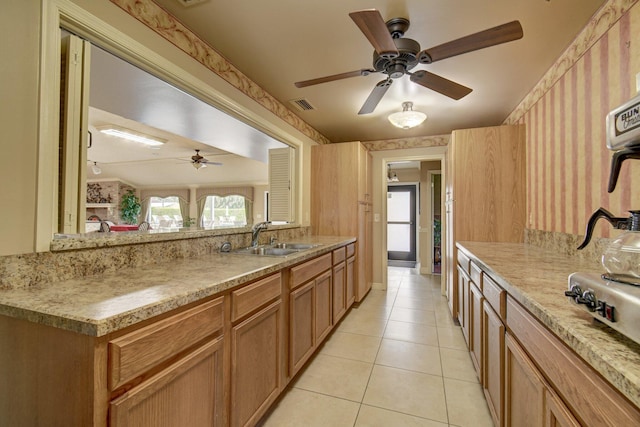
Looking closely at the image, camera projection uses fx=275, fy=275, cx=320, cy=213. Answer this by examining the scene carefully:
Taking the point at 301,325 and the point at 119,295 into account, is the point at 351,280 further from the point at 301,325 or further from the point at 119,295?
the point at 119,295

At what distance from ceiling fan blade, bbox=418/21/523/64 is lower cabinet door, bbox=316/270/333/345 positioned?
1.74 meters

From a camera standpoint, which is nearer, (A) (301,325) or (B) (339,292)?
(A) (301,325)

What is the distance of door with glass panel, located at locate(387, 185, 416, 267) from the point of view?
21.4 feet

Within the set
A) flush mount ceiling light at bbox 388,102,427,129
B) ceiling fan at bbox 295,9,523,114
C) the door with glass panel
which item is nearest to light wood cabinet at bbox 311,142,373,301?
flush mount ceiling light at bbox 388,102,427,129

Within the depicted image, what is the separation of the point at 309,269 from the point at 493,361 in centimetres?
123

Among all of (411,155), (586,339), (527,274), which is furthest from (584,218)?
(411,155)

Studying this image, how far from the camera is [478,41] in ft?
4.71

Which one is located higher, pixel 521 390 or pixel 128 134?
pixel 128 134

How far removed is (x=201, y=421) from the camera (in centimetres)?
106

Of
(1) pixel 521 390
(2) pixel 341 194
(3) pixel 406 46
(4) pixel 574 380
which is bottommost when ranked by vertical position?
(1) pixel 521 390

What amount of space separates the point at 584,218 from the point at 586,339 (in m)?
1.54

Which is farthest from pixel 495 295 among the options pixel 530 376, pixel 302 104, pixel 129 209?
pixel 129 209

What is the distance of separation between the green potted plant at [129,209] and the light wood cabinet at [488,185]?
7.82m

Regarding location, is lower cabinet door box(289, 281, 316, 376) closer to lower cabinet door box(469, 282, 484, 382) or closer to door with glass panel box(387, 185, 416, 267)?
lower cabinet door box(469, 282, 484, 382)
